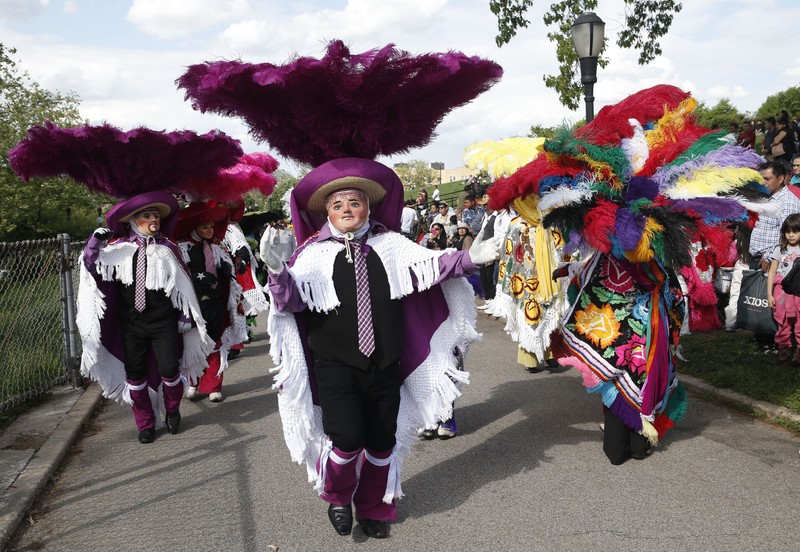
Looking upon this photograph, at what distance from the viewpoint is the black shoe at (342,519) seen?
3.61 metres

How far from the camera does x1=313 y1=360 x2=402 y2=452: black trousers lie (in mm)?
3502

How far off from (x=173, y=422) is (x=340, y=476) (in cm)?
253

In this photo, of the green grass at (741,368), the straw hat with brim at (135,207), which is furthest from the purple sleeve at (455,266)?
the green grass at (741,368)

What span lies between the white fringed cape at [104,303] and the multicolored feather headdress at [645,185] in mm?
2857

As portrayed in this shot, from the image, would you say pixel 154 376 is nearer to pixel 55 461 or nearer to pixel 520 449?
pixel 55 461

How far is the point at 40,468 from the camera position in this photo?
4641mm

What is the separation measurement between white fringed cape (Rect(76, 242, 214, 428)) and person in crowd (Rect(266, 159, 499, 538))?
7.14ft

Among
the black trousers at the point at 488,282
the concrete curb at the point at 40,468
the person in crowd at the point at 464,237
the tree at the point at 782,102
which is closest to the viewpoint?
the concrete curb at the point at 40,468

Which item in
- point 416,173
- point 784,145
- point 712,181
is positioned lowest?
point 712,181

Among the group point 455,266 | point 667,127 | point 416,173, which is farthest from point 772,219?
point 416,173

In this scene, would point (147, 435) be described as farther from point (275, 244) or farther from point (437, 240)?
point (437, 240)

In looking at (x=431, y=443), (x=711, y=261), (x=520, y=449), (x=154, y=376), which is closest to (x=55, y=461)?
(x=154, y=376)

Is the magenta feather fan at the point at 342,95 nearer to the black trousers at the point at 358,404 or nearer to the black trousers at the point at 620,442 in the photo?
the black trousers at the point at 358,404

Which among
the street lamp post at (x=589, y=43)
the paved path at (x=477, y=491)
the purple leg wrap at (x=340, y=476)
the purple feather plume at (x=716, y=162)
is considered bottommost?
the paved path at (x=477, y=491)
